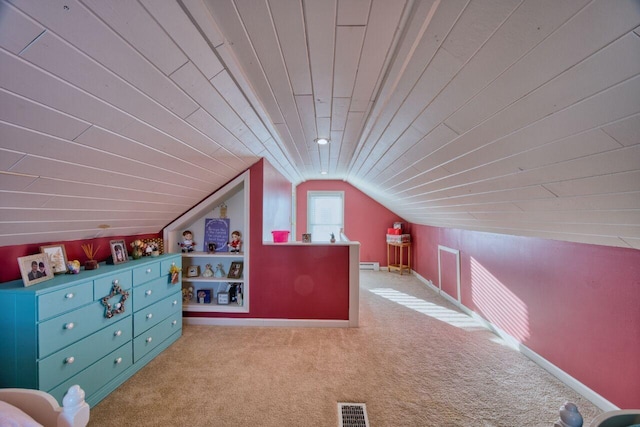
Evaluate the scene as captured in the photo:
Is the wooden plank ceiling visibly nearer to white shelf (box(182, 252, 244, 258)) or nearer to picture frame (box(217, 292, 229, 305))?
white shelf (box(182, 252, 244, 258))

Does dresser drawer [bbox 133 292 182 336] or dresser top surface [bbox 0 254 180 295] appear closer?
dresser top surface [bbox 0 254 180 295]

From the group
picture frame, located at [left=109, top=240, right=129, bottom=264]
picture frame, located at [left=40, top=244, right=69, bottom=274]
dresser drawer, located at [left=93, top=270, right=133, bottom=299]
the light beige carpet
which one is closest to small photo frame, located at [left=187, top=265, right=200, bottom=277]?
the light beige carpet

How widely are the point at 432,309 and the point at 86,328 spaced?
3.59m

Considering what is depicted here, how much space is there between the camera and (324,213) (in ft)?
20.4

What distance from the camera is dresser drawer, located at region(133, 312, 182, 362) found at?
2143mm

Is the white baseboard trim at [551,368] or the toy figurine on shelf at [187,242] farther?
the toy figurine on shelf at [187,242]

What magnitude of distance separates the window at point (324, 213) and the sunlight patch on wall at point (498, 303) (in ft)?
11.0

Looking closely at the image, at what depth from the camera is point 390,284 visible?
4.75 meters

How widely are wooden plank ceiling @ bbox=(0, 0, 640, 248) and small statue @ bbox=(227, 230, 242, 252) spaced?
1.23 metres

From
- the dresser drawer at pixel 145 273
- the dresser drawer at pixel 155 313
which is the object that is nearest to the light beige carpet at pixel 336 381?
the dresser drawer at pixel 155 313

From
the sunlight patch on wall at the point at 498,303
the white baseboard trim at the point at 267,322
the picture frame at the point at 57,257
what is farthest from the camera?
the white baseboard trim at the point at 267,322

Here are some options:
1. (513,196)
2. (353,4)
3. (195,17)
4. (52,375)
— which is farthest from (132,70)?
(513,196)

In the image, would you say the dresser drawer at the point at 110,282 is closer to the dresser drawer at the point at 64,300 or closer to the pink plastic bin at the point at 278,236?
the dresser drawer at the point at 64,300

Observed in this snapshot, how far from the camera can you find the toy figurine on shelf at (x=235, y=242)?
308cm
